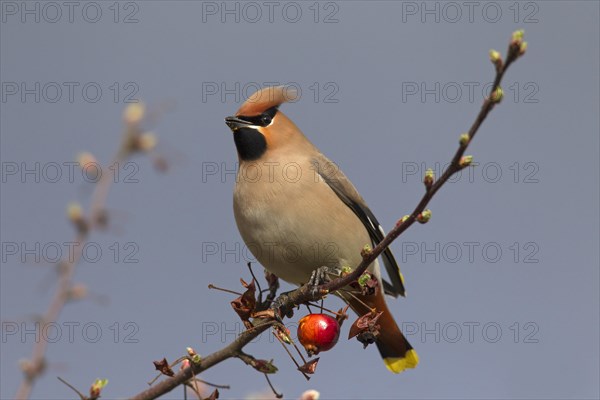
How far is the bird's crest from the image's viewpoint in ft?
12.6

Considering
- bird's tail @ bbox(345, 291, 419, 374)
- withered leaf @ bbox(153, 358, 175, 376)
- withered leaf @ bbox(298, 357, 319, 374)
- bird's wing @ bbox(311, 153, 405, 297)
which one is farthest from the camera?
bird's tail @ bbox(345, 291, 419, 374)

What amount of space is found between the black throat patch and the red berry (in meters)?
1.54

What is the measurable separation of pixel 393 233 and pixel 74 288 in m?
0.81

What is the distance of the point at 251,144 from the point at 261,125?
0.12m

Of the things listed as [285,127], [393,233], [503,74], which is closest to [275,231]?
[285,127]

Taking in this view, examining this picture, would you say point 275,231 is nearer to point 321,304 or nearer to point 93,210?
point 321,304

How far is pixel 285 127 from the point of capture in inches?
160

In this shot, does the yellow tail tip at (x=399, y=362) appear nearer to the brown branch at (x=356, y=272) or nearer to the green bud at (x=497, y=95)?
the brown branch at (x=356, y=272)

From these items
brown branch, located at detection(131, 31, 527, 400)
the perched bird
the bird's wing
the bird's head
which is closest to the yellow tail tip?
the perched bird

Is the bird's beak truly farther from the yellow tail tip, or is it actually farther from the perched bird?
the yellow tail tip

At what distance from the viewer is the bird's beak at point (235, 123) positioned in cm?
381

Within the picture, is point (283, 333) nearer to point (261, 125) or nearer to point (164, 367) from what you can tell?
point (164, 367)

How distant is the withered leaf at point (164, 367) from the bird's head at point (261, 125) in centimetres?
176

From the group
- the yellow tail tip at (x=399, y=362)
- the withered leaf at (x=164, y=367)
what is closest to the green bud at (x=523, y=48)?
the withered leaf at (x=164, y=367)
